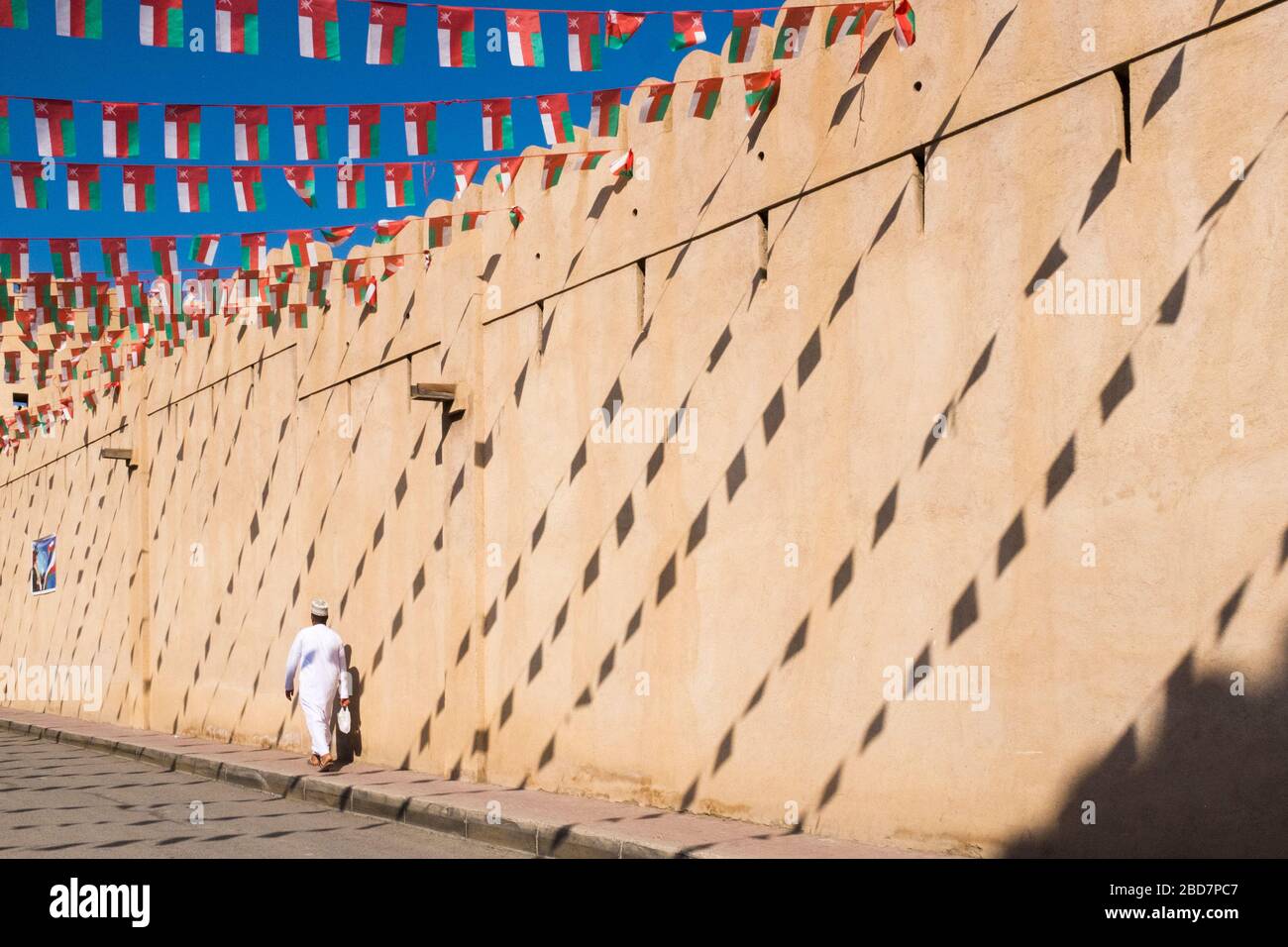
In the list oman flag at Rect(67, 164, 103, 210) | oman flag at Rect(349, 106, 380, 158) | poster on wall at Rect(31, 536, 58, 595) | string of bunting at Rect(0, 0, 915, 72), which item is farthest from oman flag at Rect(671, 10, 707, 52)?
poster on wall at Rect(31, 536, 58, 595)

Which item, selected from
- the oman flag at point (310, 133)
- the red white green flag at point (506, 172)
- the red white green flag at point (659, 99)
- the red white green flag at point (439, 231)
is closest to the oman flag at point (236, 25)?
the oman flag at point (310, 133)

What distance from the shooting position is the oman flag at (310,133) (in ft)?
34.1

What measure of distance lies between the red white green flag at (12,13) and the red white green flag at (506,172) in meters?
5.13

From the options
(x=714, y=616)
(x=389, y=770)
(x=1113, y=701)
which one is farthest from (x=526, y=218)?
(x=1113, y=701)

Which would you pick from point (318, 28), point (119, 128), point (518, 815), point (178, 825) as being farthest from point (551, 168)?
point (178, 825)

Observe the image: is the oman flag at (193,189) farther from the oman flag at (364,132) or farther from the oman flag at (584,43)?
the oman flag at (584,43)

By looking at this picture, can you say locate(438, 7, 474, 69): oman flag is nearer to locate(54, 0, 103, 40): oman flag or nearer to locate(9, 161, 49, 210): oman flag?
locate(54, 0, 103, 40): oman flag

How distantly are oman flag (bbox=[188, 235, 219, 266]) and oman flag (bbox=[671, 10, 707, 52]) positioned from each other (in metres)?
6.63

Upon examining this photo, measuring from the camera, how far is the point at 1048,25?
730 centimetres

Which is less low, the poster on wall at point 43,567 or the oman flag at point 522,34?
the oman flag at point 522,34

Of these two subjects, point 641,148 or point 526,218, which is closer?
point 641,148

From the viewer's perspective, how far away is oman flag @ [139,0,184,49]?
797cm
